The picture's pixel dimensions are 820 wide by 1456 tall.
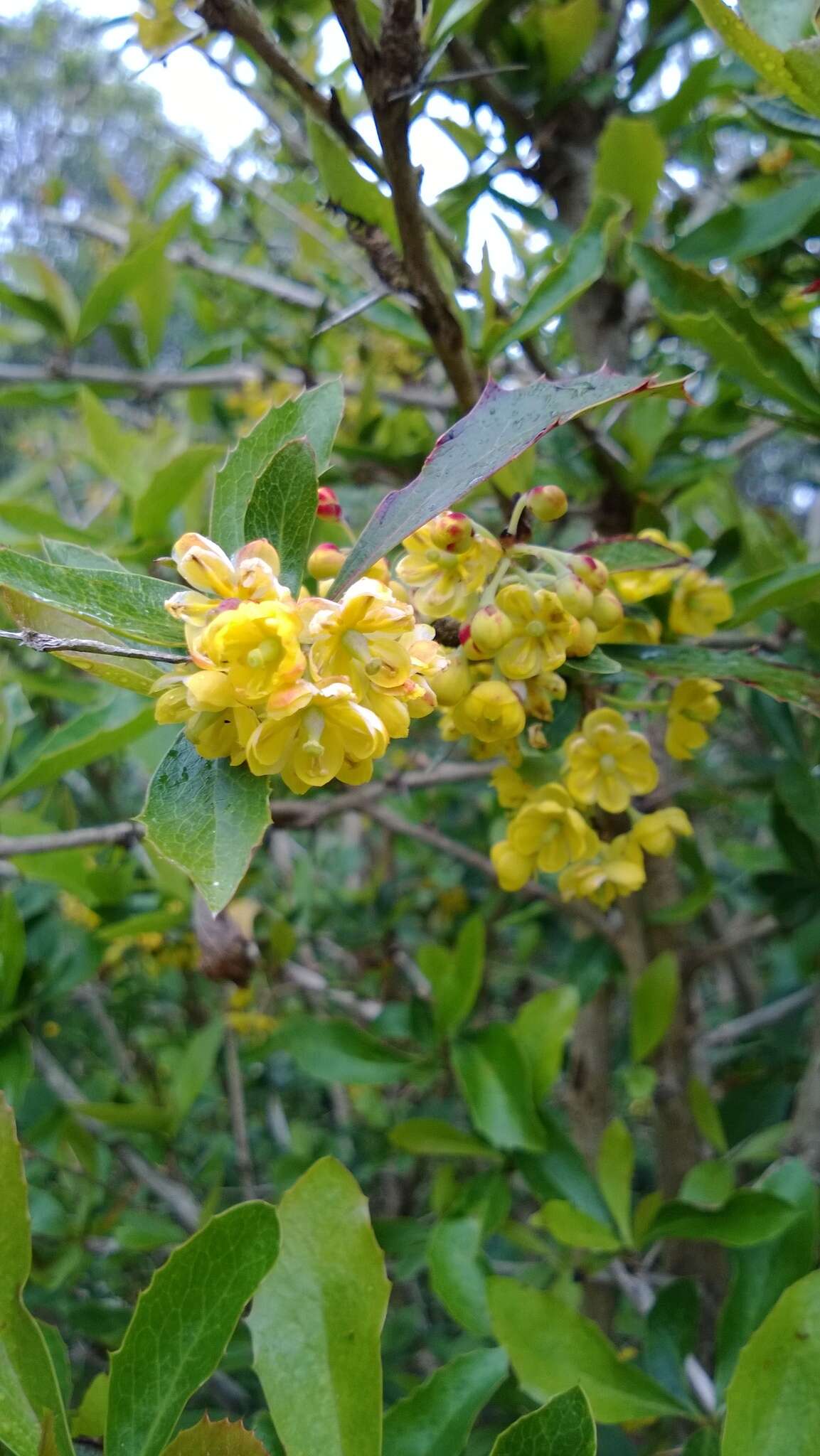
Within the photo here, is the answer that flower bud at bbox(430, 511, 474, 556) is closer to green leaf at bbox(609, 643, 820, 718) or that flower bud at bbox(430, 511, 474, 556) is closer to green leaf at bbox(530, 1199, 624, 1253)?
green leaf at bbox(609, 643, 820, 718)

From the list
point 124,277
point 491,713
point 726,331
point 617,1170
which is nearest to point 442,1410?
point 617,1170

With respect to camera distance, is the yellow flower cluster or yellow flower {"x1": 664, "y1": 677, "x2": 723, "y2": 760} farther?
yellow flower {"x1": 664, "y1": 677, "x2": 723, "y2": 760}

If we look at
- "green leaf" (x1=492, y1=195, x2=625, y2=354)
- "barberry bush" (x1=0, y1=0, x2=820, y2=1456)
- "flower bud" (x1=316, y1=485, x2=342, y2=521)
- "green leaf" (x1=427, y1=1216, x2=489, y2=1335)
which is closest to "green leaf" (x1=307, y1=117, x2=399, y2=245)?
"barberry bush" (x1=0, y1=0, x2=820, y2=1456)

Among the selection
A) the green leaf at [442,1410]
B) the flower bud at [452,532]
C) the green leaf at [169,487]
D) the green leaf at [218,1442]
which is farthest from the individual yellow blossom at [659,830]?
the green leaf at [169,487]

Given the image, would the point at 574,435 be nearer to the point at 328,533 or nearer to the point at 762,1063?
the point at 328,533

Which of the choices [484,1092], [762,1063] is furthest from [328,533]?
[762,1063]

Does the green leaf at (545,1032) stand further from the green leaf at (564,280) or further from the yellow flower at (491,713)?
the green leaf at (564,280)
